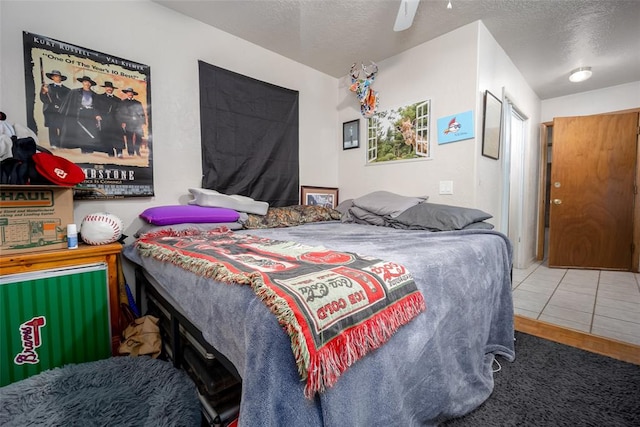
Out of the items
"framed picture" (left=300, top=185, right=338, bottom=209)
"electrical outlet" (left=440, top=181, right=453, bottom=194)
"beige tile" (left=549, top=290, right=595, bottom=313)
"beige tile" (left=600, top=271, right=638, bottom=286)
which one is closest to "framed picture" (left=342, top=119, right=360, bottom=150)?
"framed picture" (left=300, top=185, right=338, bottom=209)

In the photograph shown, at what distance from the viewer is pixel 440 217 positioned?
1.89 m

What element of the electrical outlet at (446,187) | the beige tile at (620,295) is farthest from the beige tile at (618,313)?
the electrical outlet at (446,187)

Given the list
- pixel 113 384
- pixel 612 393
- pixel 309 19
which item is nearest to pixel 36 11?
pixel 309 19

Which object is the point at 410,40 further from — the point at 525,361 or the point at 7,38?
the point at 7,38

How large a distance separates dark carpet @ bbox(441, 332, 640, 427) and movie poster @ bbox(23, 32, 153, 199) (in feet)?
7.63

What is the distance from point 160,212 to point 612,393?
260cm

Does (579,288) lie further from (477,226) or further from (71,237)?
(71,237)

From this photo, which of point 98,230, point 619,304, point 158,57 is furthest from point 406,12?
point 619,304

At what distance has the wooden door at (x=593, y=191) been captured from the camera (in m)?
3.33

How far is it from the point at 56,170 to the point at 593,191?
17.9 ft

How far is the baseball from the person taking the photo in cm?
141

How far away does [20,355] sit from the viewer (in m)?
1.18

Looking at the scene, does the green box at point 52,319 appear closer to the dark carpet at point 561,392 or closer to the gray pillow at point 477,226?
the dark carpet at point 561,392

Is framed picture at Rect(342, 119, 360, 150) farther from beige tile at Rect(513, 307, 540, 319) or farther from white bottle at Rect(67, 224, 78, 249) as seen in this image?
white bottle at Rect(67, 224, 78, 249)
